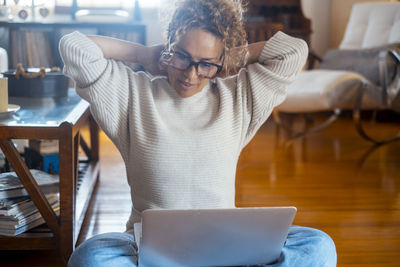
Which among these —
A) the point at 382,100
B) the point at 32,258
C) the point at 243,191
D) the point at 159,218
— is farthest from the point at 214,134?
the point at 382,100

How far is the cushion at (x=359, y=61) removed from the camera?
348 cm

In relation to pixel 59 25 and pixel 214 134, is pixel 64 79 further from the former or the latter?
pixel 59 25

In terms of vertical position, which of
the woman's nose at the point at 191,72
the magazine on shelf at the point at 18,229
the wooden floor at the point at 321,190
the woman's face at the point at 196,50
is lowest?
the wooden floor at the point at 321,190

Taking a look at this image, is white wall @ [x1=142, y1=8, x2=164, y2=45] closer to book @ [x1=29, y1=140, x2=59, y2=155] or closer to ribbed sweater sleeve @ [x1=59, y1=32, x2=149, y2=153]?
book @ [x1=29, y1=140, x2=59, y2=155]

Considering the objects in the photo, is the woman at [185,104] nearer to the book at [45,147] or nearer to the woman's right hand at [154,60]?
the woman's right hand at [154,60]

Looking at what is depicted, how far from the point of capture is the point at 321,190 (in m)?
2.29

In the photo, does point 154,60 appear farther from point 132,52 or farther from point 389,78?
point 389,78

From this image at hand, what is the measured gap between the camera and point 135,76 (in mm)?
1163

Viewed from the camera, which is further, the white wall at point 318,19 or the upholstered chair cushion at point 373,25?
the white wall at point 318,19

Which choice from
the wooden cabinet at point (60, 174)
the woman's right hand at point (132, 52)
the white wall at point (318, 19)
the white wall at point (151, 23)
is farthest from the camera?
the white wall at point (318, 19)

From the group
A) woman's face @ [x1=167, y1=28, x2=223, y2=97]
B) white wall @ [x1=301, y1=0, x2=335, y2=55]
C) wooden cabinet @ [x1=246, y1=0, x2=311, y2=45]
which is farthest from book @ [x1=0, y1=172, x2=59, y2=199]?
white wall @ [x1=301, y1=0, x2=335, y2=55]

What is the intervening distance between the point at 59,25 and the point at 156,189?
9.02 feet

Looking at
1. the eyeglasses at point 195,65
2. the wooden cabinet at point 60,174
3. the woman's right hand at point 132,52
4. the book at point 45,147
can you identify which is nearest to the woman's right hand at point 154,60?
the woman's right hand at point 132,52

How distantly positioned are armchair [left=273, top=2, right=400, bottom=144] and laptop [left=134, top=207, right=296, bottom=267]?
7.15ft
